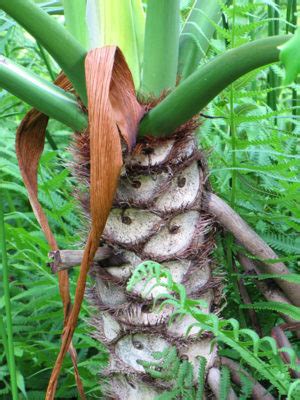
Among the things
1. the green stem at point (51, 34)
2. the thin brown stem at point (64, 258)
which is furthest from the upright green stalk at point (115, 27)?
the thin brown stem at point (64, 258)

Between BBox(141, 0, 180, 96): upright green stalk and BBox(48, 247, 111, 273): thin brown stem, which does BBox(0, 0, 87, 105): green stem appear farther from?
BBox(48, 247, 111, 273): thin brown stem

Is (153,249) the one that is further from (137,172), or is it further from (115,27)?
(115,27)

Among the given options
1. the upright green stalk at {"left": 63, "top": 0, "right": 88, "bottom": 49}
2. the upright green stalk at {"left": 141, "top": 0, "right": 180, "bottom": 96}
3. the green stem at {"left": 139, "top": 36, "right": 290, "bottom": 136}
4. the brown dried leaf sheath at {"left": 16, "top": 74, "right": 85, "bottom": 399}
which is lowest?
the brown dried leaf sheath at {"left": 16, "top": 74, "right": 85, "bottom": 399}

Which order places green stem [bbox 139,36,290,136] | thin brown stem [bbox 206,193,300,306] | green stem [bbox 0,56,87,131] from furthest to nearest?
thin brown stem [bbox 206,193,300,306] < green stem [bbox 0,56,87,131] < green stem [bbox 139,36,290,136]

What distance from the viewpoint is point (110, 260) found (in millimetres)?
902

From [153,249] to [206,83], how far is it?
0.77 ft

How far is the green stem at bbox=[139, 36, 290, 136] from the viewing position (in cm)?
69

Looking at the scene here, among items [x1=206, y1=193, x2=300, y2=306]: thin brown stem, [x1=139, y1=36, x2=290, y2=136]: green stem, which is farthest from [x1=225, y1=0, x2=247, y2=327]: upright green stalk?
[x1=139, y1=36, x2=290, y2=136]: green stem

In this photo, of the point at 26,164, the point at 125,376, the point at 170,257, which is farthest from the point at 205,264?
the point at 26,164

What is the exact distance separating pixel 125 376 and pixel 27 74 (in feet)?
1.39

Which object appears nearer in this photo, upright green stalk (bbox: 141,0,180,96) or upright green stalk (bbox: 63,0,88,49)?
upright green stalk (bbox: 141,0,180,96)

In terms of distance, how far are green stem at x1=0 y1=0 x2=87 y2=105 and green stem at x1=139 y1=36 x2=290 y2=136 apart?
0.35 feet

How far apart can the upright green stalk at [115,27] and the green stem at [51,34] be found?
0.11 m

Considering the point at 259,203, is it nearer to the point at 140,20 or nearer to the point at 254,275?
the point at 254,275
